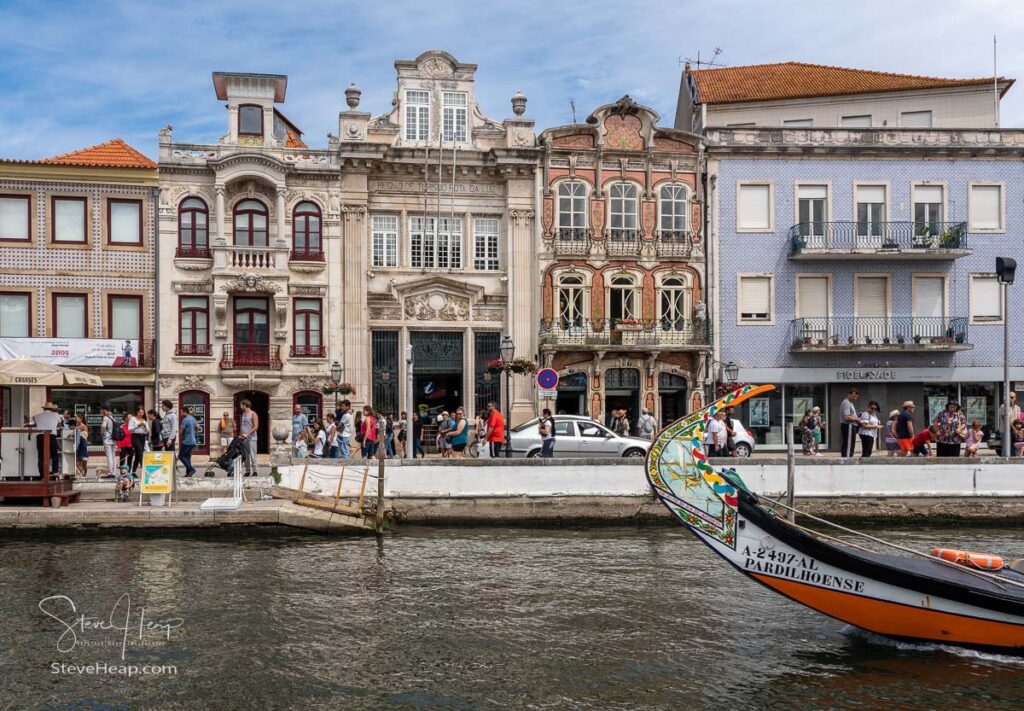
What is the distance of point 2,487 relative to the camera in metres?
20.6

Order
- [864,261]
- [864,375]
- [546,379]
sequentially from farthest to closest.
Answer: [864,261], [864,375], [546,379]

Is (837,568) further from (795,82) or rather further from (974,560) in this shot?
(795,82)

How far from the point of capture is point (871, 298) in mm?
37031

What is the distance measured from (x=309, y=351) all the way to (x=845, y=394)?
19112 millimetres

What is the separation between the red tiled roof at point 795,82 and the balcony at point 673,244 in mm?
5781

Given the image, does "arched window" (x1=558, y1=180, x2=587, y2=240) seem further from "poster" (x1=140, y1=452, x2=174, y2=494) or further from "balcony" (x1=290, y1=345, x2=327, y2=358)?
"poster" (x1=140, y1=452, x2=174, y2=494)

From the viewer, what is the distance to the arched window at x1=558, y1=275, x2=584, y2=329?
36.0m

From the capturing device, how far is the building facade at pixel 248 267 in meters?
33.7

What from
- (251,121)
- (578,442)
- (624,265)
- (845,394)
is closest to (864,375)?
(845,394)

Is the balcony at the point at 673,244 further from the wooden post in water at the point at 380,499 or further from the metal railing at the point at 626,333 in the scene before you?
the wooden post in water at the point at 380,499

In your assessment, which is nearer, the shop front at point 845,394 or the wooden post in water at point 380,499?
the wooden post in water at point 380,499

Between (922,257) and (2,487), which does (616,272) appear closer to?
(922,257)

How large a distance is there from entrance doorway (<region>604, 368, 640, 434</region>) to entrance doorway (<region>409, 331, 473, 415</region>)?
16.9 feet
